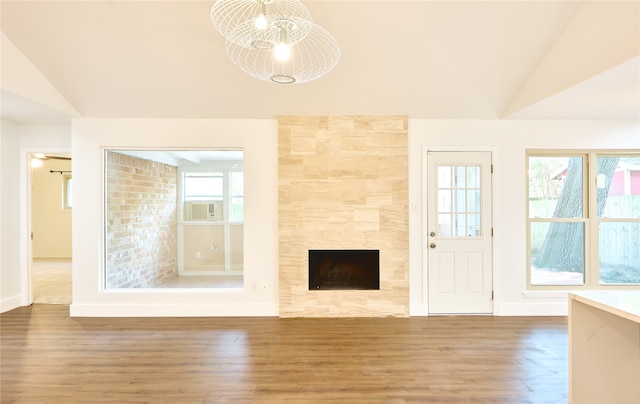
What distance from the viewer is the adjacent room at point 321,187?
8.93ft

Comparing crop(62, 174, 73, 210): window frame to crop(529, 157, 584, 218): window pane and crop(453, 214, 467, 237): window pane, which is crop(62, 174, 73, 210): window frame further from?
crop(529, 157, 584, 218): window pane

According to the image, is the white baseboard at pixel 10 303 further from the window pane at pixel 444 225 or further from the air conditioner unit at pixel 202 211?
the window pane at pixel 444 225

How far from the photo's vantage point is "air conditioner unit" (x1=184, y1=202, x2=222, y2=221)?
4016mm

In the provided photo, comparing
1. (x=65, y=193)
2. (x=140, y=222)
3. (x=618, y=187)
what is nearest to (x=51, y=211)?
(x=65, y=193)

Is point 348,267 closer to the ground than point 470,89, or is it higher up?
closer to the ground

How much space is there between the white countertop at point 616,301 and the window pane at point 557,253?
2.23 meters

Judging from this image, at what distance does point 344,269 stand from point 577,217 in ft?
9.49

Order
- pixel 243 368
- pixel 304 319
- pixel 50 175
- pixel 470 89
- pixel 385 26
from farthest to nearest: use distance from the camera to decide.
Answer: pixel 50 175 → pixel 304 319 → pixel 470 89 → pixel 385 26 → pixel 243 368

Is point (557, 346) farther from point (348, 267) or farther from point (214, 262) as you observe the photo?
point (214, 262)

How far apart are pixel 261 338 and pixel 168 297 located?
4.62 feet

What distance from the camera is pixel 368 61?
3.06 m

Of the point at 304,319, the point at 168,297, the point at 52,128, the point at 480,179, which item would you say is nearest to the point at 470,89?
the point at 480,179

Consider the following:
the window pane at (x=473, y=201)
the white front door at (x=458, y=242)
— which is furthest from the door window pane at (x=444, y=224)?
the window pane at (x=473, y=201)

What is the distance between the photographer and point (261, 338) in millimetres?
3104
